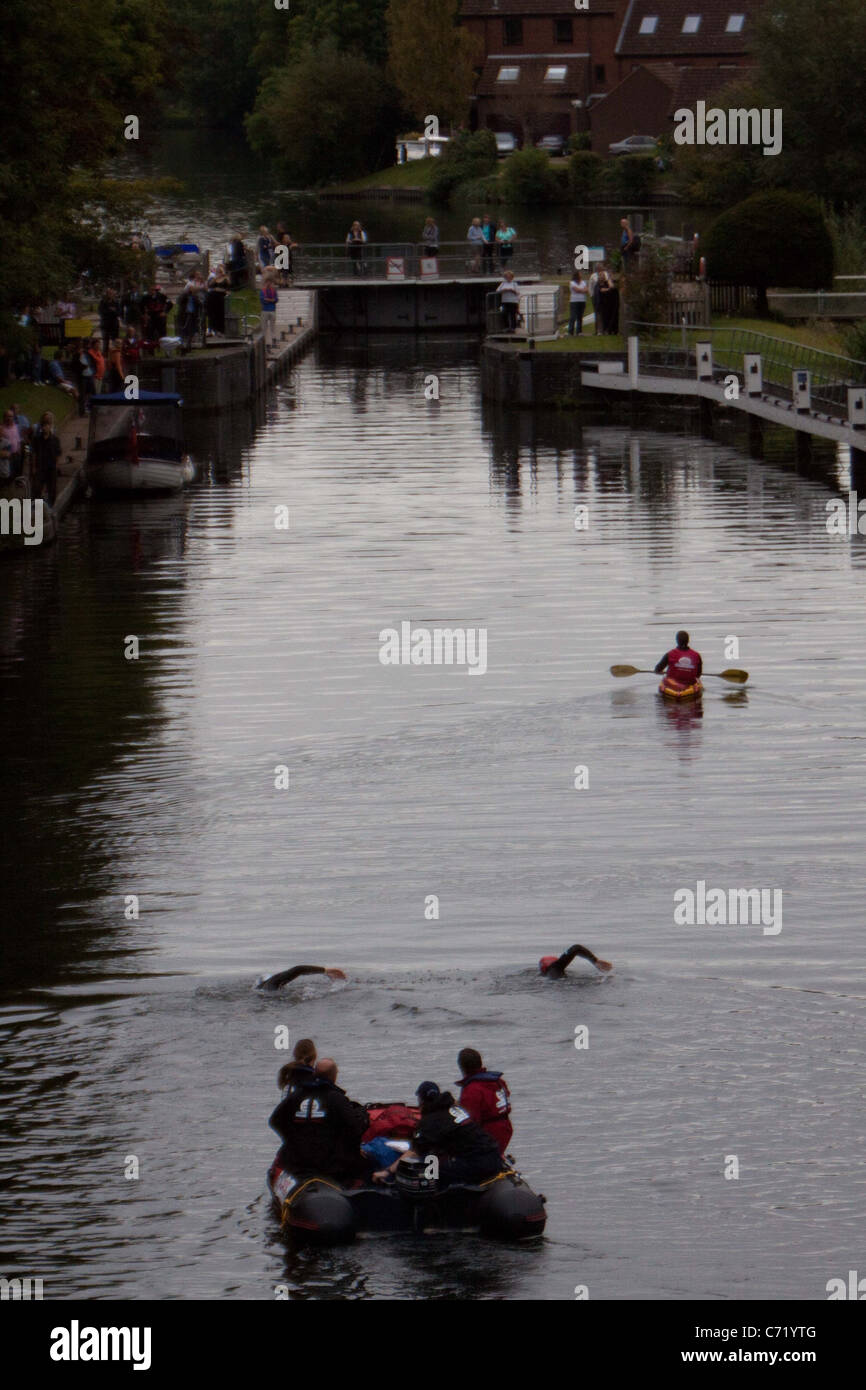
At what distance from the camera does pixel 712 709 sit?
28609 millimetres

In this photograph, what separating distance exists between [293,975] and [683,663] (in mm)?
10802

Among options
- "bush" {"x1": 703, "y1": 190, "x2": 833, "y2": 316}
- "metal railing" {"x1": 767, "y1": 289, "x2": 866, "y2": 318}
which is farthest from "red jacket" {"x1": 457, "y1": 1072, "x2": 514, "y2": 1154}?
"bush" {"x1": 703, "y1": 190, "x2": 833, "y2": 316}

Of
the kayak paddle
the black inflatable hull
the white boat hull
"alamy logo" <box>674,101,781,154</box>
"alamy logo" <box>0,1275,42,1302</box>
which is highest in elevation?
"alamy logo" <box>674,101,781,154</box>

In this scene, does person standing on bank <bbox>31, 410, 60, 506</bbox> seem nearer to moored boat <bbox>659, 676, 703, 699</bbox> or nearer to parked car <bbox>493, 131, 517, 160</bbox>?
moored boat <bbox>659, 676, 703, 699</bbox>

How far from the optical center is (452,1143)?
14.6 m

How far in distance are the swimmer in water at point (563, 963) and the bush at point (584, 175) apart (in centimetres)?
10837

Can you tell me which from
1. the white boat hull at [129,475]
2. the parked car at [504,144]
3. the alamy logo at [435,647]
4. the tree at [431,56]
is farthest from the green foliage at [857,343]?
the tree at [431,56]

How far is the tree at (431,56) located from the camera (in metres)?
137

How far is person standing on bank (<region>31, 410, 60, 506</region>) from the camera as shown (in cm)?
4150

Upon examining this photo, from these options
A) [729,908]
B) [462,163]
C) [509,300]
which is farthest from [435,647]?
[462,163]

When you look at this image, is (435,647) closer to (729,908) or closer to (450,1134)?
(729,908)

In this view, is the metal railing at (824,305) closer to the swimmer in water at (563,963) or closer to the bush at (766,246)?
the bush at (766,246)

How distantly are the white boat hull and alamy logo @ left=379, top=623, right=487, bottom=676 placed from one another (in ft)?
49.3
